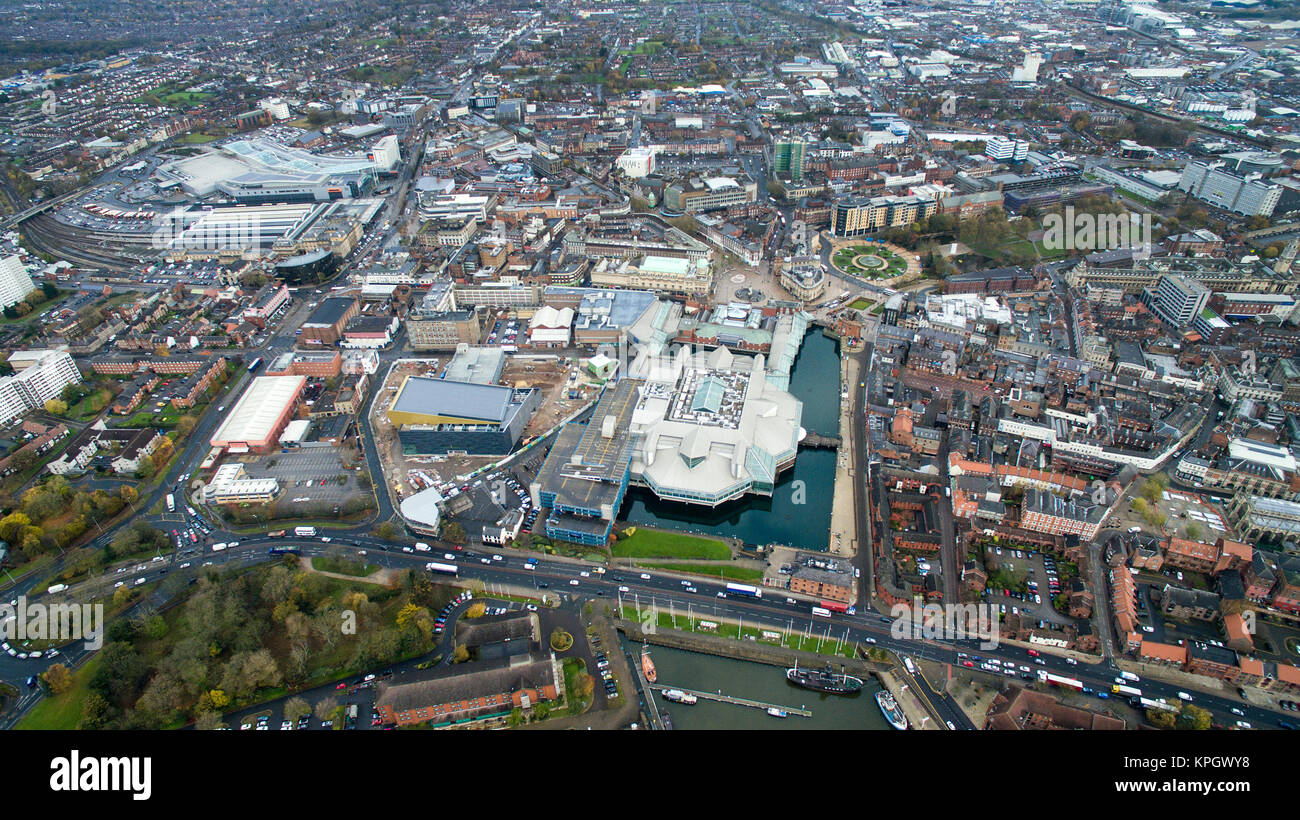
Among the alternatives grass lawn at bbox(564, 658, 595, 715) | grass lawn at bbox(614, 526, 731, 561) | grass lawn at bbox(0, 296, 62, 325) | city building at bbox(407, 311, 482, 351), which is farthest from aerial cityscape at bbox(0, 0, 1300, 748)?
city building at bbox(407, 311, 482, 351)

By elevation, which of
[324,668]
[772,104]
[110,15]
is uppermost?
[110,15]

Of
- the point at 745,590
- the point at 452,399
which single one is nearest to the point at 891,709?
the point at 745,590

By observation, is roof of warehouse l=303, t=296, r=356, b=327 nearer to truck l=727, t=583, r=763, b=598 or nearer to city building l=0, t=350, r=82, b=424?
city building l=0, t=350, r=82, b=424

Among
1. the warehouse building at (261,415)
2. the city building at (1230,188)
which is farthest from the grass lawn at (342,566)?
the city building at (1230,188)

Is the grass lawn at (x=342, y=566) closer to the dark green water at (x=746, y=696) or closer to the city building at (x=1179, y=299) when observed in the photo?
the dark green water at (x=746, y=696)

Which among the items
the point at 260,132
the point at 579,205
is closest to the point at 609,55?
the point at 260,132

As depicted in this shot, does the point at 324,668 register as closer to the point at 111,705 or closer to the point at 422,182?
the point at 111,705

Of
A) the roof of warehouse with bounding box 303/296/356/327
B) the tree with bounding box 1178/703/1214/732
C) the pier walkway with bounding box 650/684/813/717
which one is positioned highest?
the roof of warehouse with bounding box 303/296/356/327
